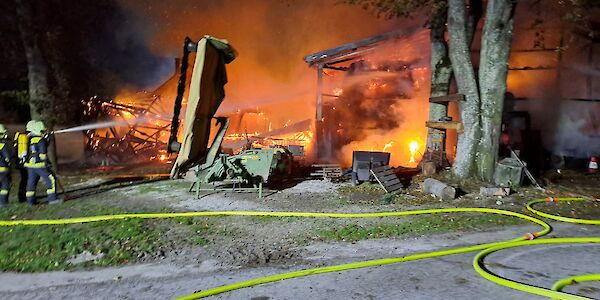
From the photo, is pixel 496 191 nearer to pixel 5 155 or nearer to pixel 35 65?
pixel 5 155

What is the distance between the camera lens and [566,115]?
1480 cm

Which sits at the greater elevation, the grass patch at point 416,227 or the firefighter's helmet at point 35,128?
the firefighter's helmet at point 35,128

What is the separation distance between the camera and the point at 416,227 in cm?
675

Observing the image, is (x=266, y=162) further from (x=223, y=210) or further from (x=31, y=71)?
(x=31, y=71)

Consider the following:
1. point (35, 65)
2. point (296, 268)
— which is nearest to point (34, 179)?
point (35, 65)

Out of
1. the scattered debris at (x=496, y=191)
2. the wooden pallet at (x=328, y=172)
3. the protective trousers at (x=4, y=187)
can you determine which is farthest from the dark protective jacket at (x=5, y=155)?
the scattered debris at (x=496, y=191)

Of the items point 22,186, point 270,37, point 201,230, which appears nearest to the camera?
point 201,230

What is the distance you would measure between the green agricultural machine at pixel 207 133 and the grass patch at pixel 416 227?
10.1 feet

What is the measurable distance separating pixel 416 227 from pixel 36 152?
7440 mm

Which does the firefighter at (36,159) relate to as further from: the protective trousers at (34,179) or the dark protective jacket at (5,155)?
the dark protective jacket at (5,155)

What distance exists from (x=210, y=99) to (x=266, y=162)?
185 centimetres

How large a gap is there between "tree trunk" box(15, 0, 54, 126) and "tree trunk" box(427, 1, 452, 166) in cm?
1163

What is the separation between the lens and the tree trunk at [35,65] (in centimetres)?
1242

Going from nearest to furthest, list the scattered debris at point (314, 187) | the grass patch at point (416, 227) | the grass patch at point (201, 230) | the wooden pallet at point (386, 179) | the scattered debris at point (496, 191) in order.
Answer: the grass patch at point (201, 230) → the grass patch at point (416, 227) → the scattered debris at point (496, 191) → the wooden pallet at point (386, 179) → the scattered debris at point (314, 187)
